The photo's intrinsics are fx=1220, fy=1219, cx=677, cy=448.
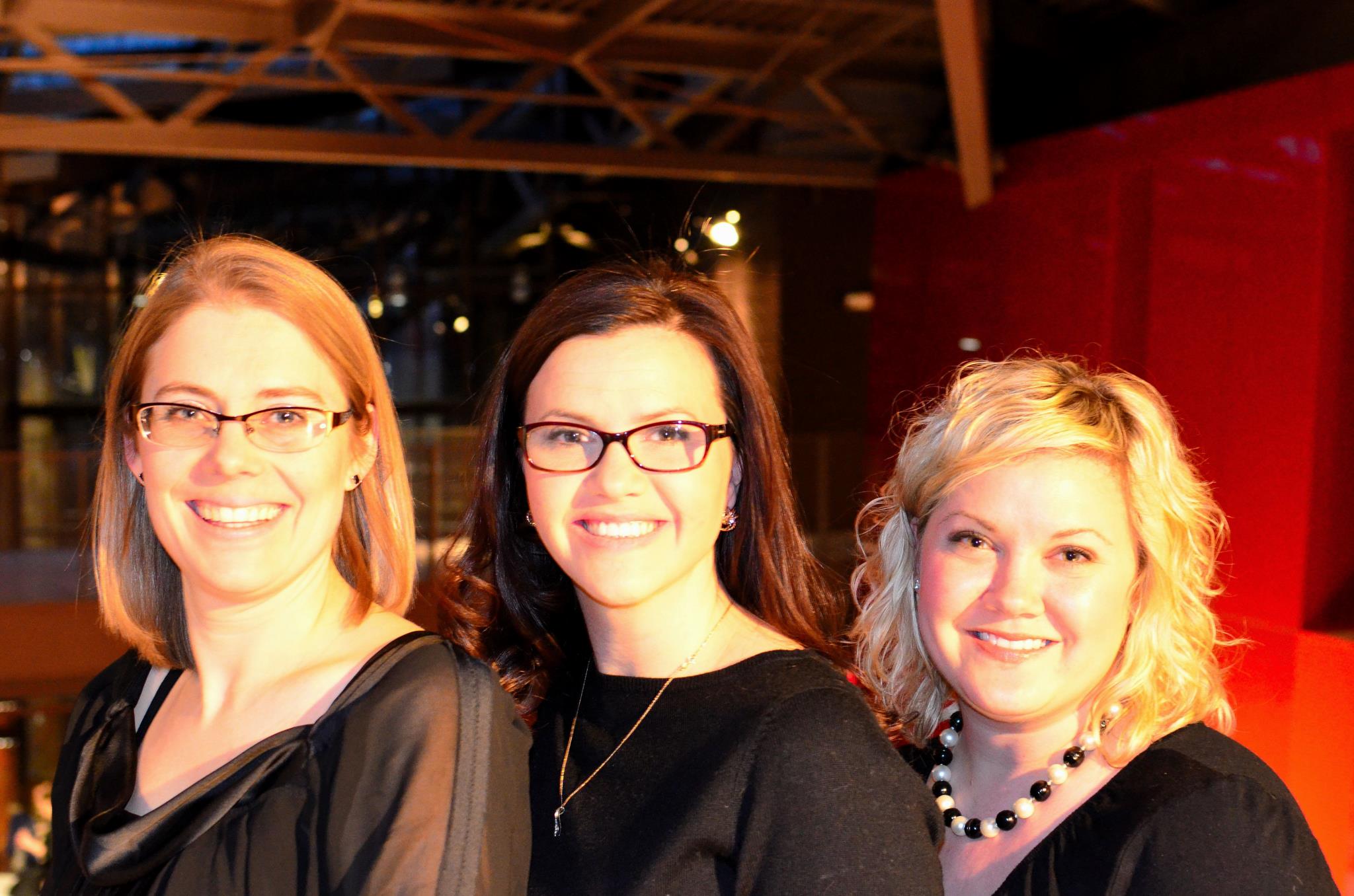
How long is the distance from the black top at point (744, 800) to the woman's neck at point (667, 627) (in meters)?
0.04

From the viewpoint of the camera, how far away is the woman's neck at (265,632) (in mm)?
1556

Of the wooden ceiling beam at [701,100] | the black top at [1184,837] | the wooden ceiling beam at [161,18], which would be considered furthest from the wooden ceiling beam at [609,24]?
the black top at [1184,837]

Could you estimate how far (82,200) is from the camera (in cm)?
1218

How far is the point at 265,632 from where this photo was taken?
62.2 inches

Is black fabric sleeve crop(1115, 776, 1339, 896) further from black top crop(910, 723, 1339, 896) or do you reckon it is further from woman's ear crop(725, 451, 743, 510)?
woman's ear crop(725, 451, 743, 510)

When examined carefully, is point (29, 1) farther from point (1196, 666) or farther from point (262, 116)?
point (1196, 666)

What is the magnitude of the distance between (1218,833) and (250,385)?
51.7 inches

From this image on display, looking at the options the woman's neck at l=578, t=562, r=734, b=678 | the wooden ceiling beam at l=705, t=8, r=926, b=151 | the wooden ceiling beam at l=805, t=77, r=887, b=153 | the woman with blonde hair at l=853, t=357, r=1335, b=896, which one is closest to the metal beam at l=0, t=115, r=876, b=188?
the wooden ceiling beam at l=705, t=8, r=926, b=151

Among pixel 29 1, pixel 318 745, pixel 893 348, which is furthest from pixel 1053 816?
pixel 893 348

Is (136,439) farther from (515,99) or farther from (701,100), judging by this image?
(701,100)

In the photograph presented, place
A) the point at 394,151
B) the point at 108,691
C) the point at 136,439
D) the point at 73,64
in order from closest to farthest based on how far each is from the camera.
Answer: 1. the point at 136,439
2. the point at 108,691
3. the point at 73,64
4. the point at 394,151

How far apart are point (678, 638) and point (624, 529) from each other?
0.18 metres

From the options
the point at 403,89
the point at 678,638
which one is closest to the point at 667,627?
the point at 678,638

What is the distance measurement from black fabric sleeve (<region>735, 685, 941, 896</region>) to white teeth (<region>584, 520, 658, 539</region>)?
297 mm
